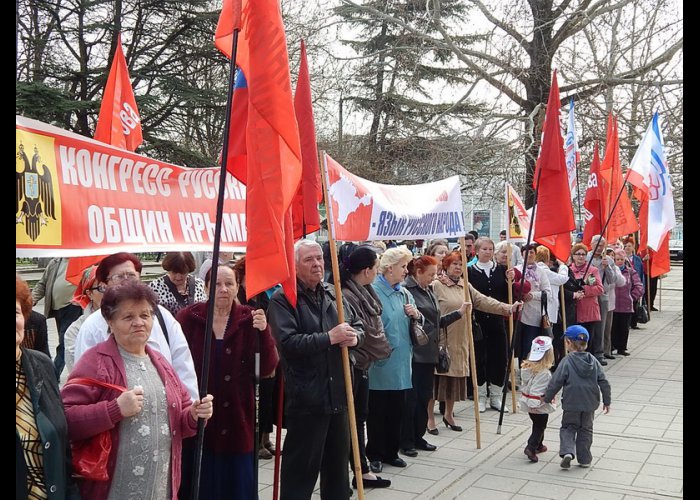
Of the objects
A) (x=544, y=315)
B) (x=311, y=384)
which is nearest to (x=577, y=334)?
(x=311, y=384)

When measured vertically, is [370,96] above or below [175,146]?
above

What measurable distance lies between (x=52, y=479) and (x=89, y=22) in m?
20.0

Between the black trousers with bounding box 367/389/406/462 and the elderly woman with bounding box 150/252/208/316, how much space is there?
6.28ft

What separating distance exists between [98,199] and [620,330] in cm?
1173

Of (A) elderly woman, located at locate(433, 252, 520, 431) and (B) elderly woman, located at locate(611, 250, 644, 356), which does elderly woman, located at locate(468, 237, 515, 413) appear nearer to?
(A) elderly woman, located at locate(433, 252, 520, 431)

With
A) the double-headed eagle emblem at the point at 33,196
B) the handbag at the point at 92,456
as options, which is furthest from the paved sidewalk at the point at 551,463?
the double-headed eagle emblem at the point at 33,196

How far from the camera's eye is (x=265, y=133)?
406 centimetres

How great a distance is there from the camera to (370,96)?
93.6 ft

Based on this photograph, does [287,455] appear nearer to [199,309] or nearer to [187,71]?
[199,309]

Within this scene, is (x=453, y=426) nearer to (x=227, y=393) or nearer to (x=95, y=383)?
(x=227, y=393)

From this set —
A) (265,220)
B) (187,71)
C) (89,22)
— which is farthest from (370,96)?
(265,220)

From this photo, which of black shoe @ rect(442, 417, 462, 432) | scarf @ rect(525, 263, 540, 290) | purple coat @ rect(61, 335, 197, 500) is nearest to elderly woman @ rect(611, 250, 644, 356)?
scarf @ rect(525, 263, 540, 290)

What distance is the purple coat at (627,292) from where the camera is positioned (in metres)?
13.3

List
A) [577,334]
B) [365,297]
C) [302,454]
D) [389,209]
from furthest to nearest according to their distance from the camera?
[577,334] → [389,209] → [365,297] → [302,454]
